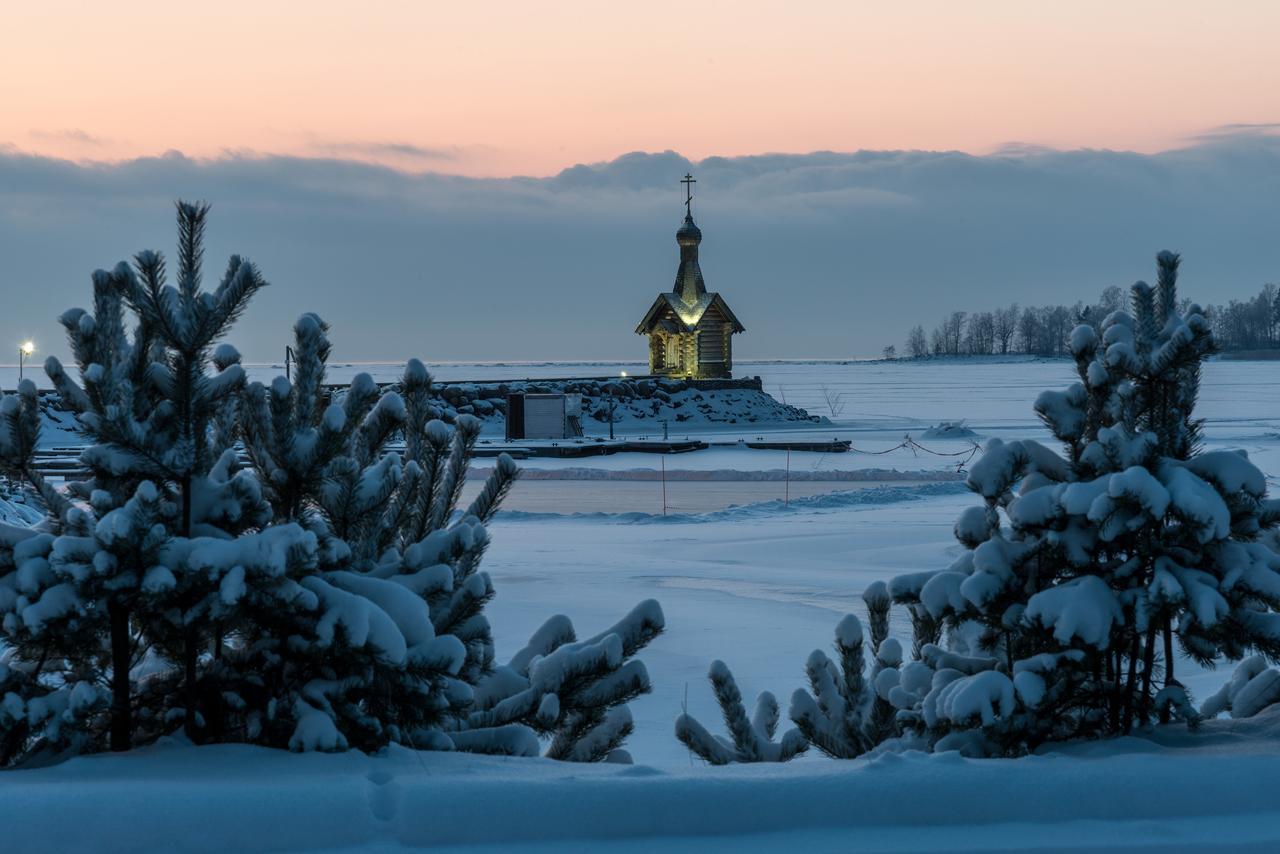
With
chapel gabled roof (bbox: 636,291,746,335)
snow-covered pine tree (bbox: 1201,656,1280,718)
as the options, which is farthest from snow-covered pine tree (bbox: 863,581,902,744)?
chapel gabled roof (bbox: 636,291,746,335)

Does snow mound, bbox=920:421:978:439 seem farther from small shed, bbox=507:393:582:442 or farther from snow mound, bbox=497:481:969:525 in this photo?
snow mound, bbox=497:481:969:525

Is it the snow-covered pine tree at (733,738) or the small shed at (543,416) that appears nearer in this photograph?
the snow-covered pine tree at (733,738)

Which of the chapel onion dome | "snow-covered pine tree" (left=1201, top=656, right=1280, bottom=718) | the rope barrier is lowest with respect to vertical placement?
the rope barrier

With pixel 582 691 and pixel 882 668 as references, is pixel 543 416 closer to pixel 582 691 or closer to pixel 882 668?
pixel 882 668

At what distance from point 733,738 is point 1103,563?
1.53m

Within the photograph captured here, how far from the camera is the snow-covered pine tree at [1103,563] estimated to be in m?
3.86

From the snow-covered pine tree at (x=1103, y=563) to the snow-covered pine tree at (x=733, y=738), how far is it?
2.14 feet

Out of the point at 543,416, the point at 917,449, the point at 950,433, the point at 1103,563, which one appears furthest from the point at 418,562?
the point at 950,433

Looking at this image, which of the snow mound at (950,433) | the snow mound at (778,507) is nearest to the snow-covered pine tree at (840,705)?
the snow mound at (778,507)

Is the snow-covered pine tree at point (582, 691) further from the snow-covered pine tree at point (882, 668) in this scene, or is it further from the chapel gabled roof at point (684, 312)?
the chapel gabled roof at point (684, 312)

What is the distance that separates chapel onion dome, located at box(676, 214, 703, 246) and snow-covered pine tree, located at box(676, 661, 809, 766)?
48.1 metres

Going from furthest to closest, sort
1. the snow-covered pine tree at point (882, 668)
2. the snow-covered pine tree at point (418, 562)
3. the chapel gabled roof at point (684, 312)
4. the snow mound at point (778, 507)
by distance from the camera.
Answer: the chapel gabled roof at point (684, 312) → the snow mound at point (778, 507) → the snow-covered pine tree at point (882, 668) → the snow-covered pine tree at point (418, 562)

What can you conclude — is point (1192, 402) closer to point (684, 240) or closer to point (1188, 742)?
point (1188, 742)

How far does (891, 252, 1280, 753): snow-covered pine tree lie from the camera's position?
3859 millimetres
